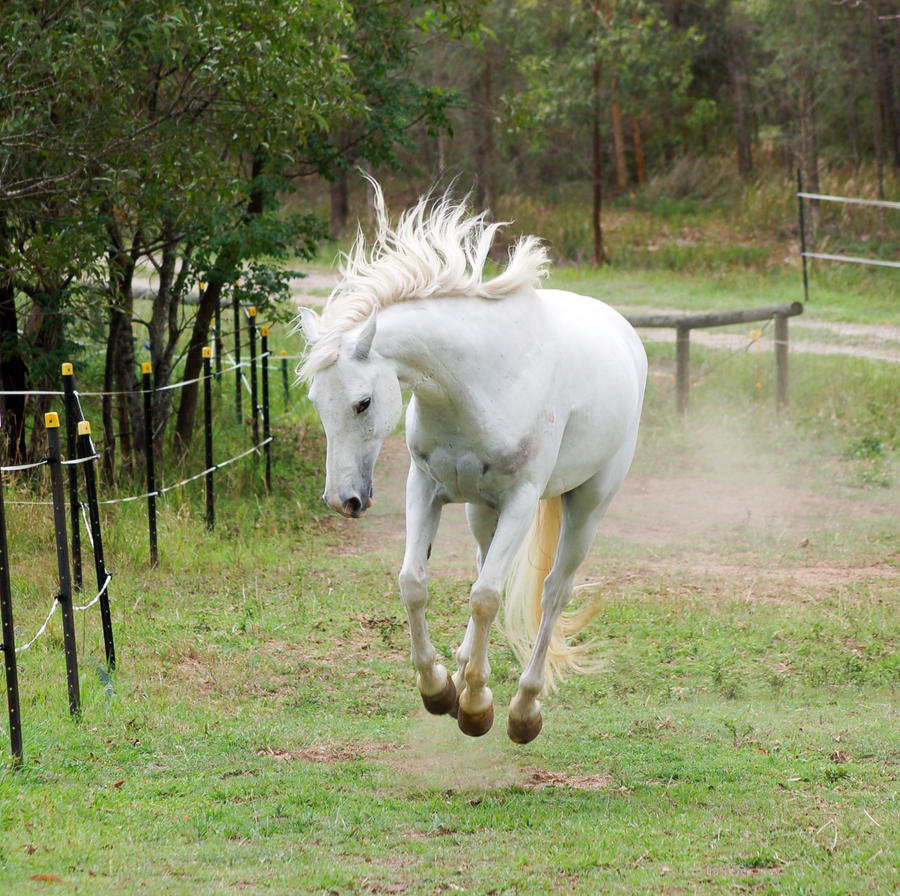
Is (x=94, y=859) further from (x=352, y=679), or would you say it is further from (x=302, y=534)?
(x=302, y=534)

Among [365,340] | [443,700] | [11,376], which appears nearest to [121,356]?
[11,376]

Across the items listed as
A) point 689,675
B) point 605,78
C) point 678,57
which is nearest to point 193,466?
point 689,675

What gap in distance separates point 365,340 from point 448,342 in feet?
1.58

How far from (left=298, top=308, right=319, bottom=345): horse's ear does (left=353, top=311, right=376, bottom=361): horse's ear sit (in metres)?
0.21

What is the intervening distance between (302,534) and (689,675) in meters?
4.08

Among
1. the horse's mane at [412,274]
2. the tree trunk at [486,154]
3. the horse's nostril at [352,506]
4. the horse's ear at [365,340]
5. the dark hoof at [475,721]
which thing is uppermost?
the tree trunk at [486,154]

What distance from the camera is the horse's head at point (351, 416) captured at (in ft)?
13.9

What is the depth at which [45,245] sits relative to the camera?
326 inches

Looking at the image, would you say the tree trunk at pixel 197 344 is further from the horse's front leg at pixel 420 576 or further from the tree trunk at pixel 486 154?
the tree trunk at pixel 486 154

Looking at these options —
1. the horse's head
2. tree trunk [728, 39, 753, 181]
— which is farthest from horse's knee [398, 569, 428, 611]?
tree trunk [728, 39, 753, 181]

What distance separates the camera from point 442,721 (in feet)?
19.8

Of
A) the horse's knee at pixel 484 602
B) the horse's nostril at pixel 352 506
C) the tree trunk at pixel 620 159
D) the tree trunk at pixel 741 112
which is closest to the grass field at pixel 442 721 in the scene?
the horse's knee at pixel 484 602

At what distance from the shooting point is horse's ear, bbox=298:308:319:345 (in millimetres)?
4457

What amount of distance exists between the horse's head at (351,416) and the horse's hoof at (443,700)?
1222mm
